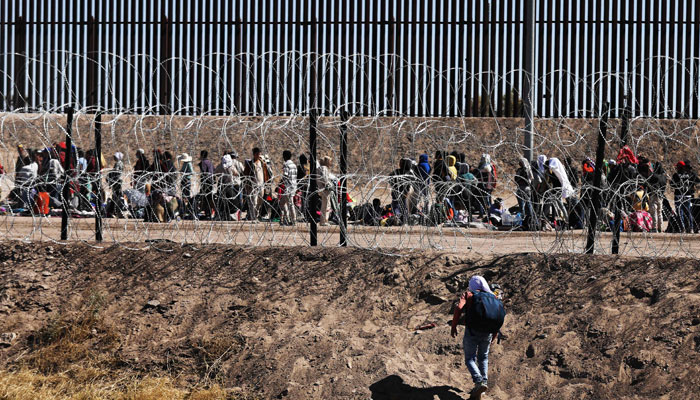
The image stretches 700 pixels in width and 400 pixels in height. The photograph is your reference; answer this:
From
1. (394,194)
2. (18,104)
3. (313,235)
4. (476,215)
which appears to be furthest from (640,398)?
(18,104)

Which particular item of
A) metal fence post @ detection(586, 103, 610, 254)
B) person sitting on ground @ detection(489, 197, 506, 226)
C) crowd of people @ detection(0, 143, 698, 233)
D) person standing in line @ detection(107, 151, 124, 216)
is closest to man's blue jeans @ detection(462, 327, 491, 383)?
crowd of people @ detection(0, 143, 698, 233)

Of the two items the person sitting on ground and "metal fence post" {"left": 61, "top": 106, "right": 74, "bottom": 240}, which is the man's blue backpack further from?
the person sitting on ground

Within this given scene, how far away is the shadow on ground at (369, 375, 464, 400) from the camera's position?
8273 mm

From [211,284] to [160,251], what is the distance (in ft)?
3.01

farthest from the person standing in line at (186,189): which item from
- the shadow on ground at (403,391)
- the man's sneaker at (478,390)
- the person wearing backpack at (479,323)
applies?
the man's sneaker at (478,390)

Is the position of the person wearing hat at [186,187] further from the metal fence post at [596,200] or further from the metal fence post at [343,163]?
the metal fence post at [596,200]

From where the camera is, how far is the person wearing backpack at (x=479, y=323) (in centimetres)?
771

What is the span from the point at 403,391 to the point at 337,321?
1338mm

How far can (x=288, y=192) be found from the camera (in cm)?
1009

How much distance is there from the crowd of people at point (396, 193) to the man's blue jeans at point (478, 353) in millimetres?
1889

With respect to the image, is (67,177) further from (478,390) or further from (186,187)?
(478,390)

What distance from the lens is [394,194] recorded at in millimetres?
12203

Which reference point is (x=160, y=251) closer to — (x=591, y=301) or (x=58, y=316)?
(x=58, y=316)

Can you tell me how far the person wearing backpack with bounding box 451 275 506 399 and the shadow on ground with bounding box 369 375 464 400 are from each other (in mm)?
342
